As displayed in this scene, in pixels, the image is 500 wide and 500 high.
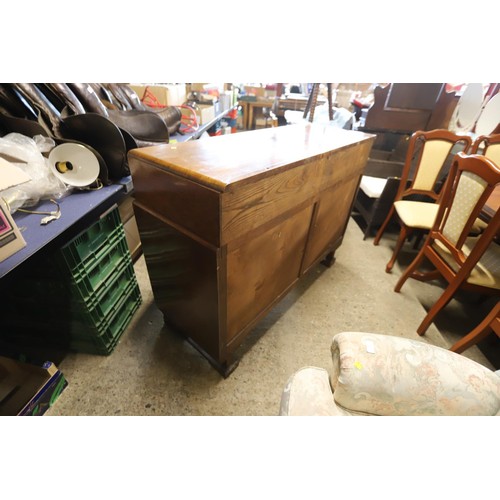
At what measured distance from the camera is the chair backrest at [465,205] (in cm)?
105

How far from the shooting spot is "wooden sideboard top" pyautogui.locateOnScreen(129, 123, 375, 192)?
0.72 metres

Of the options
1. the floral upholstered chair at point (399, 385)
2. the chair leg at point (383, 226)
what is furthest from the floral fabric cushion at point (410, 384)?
the chair leg at point (383, 226)

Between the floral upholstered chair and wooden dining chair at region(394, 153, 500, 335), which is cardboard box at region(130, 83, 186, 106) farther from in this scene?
the floral upholstered chair

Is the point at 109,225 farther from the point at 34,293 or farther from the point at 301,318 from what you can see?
the point at 301,318

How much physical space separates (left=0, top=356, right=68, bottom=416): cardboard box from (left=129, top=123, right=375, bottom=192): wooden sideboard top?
101 centimetres

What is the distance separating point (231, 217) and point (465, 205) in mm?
1204

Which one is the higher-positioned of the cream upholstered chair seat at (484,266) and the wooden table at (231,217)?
the wooden table at (231,217)

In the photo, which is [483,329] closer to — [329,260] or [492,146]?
[329,260]

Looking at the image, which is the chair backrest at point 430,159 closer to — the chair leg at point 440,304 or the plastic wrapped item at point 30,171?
the chair leg at point 440,304

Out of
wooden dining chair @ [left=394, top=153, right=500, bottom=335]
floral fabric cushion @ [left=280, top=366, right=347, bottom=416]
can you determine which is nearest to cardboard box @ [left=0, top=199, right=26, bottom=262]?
floral fabric cushion @ [left=280, top=366, right=347, bottom=416]

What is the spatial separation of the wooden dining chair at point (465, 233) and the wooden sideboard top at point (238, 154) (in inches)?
21.1

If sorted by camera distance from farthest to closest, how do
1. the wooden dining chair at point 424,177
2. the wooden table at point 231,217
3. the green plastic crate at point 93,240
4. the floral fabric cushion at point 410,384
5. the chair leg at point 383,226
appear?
the chair leg at point 383,226 → the wooden dining chair at point 424,177 → the green plastic crate at point 93,240 → the wooden table at point 231,217 → the floral fabric cushion at point 410,384

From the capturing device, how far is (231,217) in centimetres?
73
